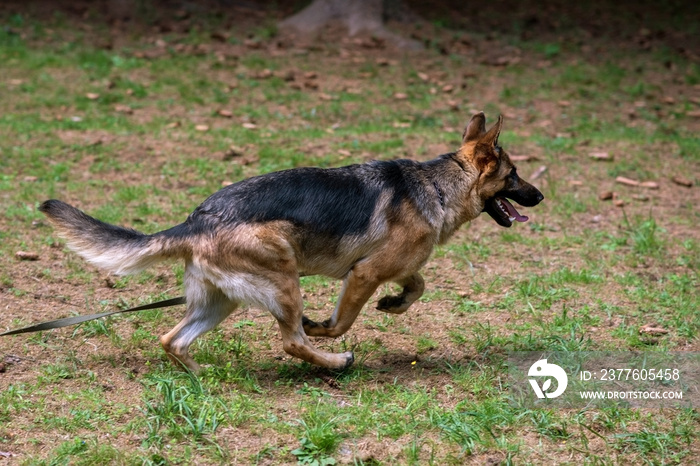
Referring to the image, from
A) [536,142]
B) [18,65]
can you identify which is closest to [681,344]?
[536,142]

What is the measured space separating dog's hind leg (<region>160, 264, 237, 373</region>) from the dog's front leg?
655 mm

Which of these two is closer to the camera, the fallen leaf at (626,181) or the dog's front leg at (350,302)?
the dog's front leg at (350,302)

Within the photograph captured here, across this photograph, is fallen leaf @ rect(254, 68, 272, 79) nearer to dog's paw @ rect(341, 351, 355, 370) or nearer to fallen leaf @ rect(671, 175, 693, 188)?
fallen leaf @ rect(671, 175, 693, 188)

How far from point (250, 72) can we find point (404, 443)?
9.61 m

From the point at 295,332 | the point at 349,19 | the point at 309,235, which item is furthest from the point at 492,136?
the point at 349,19

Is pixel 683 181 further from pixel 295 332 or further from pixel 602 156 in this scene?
pixel 295 332

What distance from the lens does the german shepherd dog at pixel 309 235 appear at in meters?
5.51

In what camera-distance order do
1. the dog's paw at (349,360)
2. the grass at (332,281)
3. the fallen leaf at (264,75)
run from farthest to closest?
the fallen leaf at (264,75), the dog's paw at (349,360), the grass at (332,281)

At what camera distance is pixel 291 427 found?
5.03 m

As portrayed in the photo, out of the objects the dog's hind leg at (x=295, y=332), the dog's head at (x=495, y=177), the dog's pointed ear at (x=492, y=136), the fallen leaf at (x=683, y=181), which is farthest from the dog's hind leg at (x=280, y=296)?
the fallen leaf at (x=683, y=181)

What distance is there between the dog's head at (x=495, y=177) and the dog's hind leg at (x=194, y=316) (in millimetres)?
2182

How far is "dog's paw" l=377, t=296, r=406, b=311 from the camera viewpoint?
20.8 feet

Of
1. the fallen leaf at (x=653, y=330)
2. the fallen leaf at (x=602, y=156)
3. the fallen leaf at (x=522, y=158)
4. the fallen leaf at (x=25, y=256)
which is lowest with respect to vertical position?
the fallen leaf at (x=25, y=256)

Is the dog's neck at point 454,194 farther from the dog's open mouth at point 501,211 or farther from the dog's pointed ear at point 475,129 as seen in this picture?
the dog's pointed ear at point 475,129
